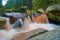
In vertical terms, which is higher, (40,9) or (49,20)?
(40,9)

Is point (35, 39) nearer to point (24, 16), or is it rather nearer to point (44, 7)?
A: point (24, 16)

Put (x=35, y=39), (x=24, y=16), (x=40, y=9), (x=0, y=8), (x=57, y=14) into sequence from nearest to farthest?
1. (x=35, y=39)
2. (x=0, y=8)
3. (x=24, y=16)
4. (x=40, y=9)
5. (x=57, y=14)

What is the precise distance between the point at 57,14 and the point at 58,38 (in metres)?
0.86

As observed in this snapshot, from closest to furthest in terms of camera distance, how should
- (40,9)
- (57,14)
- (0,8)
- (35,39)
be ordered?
(35,39)
(0,8)
(40,9)
(57,14)

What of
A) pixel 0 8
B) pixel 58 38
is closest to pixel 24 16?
pixel 0 8

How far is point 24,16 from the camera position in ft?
7.98

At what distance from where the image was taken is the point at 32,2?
2564mm

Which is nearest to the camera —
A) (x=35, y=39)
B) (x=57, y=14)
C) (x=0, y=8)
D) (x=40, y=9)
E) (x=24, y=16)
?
(x=35, y=39)

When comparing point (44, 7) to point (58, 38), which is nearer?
point (58, 38)

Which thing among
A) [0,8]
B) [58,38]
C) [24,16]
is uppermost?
[0,8]

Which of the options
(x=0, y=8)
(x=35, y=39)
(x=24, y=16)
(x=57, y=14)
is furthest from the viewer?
(x=57, y=14)

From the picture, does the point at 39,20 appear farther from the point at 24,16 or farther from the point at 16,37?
the point at 16,37

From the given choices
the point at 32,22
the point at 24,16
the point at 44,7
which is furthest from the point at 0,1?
the point at 44,7

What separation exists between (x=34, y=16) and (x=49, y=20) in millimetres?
294
